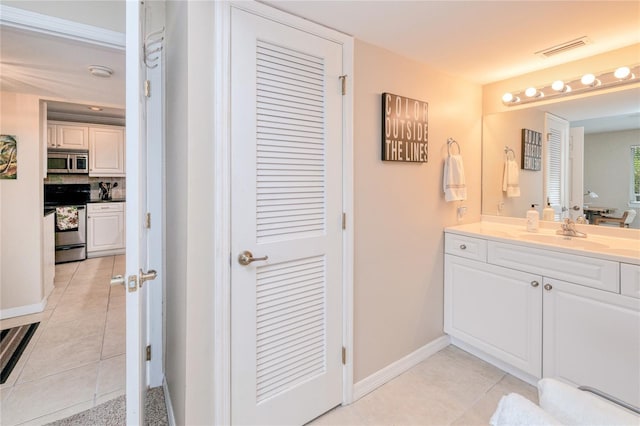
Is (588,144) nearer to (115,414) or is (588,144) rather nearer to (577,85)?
(577,85)

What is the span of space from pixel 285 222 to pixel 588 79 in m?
2.26

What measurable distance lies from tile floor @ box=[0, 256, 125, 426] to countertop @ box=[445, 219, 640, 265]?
2768mm

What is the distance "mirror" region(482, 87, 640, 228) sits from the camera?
2066 mm

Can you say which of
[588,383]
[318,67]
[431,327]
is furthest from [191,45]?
[588,383]

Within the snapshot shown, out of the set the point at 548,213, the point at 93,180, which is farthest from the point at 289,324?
the point at 93,180

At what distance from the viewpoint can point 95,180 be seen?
5.57 metres

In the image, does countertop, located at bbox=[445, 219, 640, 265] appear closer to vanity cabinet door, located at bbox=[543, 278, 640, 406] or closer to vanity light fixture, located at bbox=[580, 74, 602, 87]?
vanity cabinet door, located at bbox=[543, 278, 640, 406]

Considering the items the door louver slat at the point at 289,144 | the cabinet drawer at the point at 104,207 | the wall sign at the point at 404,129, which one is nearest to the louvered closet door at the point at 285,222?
the door louver slat at the point at 289,144

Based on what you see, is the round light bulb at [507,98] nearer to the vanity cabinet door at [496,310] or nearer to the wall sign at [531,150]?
the wall sign at [531,150]

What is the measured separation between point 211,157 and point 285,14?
2.72 feet

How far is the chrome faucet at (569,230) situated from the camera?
2.21 meters

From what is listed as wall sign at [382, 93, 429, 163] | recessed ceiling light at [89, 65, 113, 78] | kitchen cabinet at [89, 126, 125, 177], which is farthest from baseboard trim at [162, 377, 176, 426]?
kitchen cabinet at [89, 126, 125, 177]

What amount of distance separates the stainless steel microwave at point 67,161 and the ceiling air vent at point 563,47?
6216mm

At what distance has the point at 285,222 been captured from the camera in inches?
63.3
